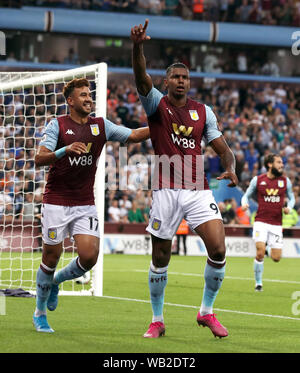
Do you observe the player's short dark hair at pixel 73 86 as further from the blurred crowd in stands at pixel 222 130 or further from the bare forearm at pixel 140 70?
the blurred crowd in stands at pixel 222 130

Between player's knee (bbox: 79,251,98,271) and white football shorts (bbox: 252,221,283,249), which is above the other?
player's knee (bbox: 79,251,98,271)

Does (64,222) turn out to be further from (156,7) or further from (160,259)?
(156,7)

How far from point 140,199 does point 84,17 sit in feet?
37.4

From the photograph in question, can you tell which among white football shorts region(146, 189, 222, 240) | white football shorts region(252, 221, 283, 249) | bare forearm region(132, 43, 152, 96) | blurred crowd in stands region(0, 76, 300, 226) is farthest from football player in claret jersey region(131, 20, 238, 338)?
blurred crowd in stands region(0, 76, 300, 226)

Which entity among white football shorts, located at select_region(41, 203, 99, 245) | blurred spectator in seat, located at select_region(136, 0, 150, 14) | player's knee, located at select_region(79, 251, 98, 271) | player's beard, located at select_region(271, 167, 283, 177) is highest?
blurred spectator in seat, located at select_region(136, 0, 150, 14)

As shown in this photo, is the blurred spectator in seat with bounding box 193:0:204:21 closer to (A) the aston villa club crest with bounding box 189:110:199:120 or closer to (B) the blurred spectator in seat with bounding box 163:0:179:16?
Answer: (B) the blurred spectator in seat with bounding box 163:0:179:16

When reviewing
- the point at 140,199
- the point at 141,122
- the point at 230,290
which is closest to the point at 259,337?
the point at 230,290

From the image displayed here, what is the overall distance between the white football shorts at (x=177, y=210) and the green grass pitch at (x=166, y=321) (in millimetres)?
1050

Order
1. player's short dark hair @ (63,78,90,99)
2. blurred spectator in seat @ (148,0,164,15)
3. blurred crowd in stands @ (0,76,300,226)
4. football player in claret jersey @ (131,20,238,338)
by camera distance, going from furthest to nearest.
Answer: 1. blurred spectator in seat @ (148,0,164,15)
2. blurred crowd in stands @ (0,76,300,226)
3. player's short dark hair @ (63,78,90,99)
4. football player in claret jersey @ (131,20,238,338)

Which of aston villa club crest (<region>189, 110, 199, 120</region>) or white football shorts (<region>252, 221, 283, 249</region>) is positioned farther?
white football shorts (<region>252, 221, 283, 249</region>)

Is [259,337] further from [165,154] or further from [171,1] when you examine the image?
[171,1]

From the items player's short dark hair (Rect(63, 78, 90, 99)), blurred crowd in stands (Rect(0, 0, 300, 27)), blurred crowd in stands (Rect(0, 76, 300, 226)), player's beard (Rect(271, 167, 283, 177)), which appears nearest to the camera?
player's short dark hair (Rect(63, 78, 90, 99))

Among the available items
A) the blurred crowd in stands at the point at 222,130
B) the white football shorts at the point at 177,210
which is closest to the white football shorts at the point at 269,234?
the blurred crowd in stands at the point at 222,130

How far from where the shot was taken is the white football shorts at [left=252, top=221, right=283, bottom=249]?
569 inches
